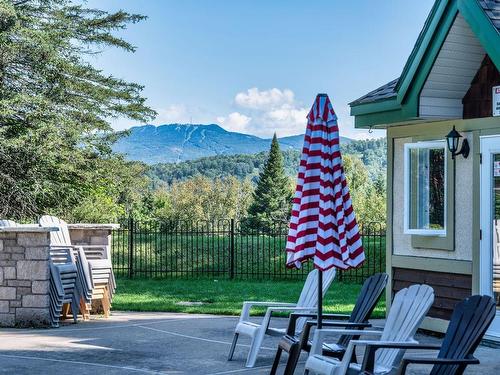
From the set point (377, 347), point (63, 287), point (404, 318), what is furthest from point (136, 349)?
point (377, 347)

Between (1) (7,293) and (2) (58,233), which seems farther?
(2) (58,233)

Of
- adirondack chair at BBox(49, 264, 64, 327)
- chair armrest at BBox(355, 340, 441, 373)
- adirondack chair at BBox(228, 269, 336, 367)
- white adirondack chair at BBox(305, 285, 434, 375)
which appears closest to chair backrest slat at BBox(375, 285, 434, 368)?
white adirondack chair at BBox(305, 285, 434, 375)

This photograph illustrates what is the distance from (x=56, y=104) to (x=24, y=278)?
56.8ft

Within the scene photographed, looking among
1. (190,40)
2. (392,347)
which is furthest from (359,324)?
(190,40)

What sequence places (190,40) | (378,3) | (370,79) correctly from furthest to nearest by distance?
(190,40), (370,79), (378,3)

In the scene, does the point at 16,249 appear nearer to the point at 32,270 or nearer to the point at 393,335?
the point at 32,270

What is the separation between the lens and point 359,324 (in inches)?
279

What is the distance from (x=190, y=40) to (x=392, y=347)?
447 ft

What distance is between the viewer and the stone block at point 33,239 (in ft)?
34.9

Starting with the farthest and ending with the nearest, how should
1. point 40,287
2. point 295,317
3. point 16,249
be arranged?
point 16,249, point 40,287, point 295,317

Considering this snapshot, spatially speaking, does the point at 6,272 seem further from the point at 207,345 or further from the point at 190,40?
the point at 190,40

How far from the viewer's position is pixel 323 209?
7098 millimetres

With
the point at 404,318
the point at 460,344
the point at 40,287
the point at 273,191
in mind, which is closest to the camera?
the point at 460,344

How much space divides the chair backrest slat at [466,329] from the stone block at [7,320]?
21.2 feet
